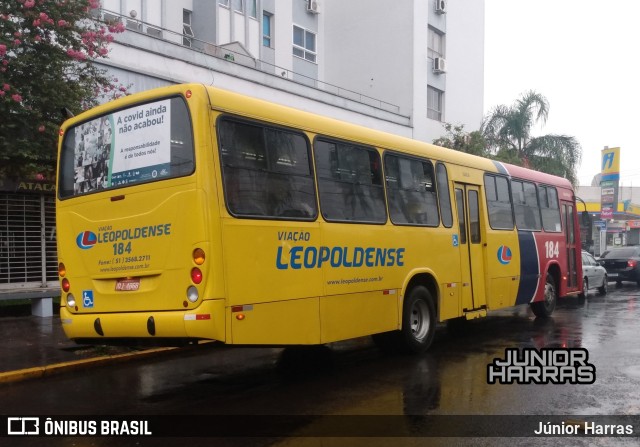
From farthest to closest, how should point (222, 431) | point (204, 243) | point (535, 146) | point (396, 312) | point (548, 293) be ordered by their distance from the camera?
point (535, 146) < point (548, 293) < point (396, 312) < point (204, 243) < point (222, 431)

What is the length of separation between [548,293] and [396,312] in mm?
6317

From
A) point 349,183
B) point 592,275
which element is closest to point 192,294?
point 349,183

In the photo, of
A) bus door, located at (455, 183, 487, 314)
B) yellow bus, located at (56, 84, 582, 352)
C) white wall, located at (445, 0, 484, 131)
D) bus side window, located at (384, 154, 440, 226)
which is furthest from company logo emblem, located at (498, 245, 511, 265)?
white wall, located at (445, 0, 484, 131)

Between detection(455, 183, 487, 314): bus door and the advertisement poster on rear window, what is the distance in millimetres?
5536

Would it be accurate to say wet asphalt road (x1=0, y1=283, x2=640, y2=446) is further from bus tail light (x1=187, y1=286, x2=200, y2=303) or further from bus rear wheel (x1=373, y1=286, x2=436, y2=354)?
bus tail light (x1=187, y1=286, x2=200, y2=303)

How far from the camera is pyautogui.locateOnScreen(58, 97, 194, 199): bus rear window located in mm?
6344

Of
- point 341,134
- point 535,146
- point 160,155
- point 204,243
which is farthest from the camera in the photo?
point 535,146

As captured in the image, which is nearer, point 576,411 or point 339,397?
point 576,411

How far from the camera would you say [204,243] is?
603 centimetres

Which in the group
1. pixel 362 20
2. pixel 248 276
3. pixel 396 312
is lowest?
pixel 396 312

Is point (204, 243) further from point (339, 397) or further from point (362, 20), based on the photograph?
point (362, 20)

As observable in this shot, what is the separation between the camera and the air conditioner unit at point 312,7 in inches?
1176

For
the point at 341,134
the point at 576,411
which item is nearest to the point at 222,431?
the point at 576,411

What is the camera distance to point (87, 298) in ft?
22.8
